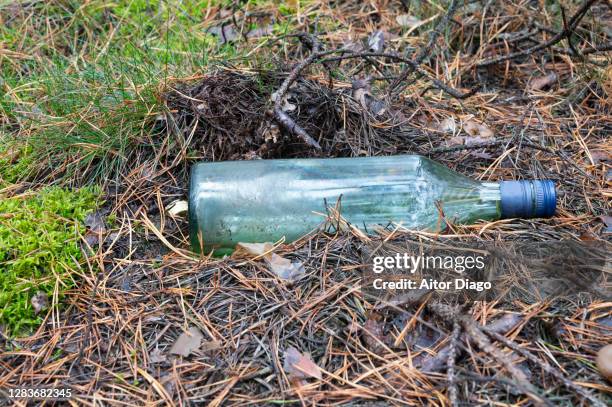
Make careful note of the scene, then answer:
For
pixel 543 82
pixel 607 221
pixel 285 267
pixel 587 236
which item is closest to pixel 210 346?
pixel 285 267

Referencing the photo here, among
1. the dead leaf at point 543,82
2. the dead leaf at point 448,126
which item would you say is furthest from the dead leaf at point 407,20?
the dead leaf at point 448,126

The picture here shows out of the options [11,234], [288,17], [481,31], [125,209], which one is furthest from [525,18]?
[11,234]

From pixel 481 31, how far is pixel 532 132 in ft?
2.66

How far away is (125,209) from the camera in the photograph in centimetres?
229

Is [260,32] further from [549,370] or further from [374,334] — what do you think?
[549,370]

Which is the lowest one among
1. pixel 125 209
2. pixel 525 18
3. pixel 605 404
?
pixel 125 209

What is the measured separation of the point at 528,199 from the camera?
6.79 ft

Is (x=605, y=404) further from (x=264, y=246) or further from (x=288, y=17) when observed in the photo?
(x=288, y=17)

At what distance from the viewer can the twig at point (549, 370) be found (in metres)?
1.47

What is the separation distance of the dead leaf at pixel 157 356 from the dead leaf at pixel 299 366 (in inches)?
14.0

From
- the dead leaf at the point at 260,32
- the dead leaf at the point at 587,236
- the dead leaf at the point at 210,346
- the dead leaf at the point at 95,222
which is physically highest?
the dead leaf at the point at 587,236

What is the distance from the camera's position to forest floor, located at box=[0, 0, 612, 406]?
5.37 feet

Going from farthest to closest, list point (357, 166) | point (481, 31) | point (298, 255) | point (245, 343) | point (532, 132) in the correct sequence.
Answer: point (481, 31) < point (532, 132) < point (357, 166) < point (298, 255) < point (245, 343)

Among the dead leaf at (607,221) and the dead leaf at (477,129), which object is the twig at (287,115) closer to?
the dead leaf at (477,129)
